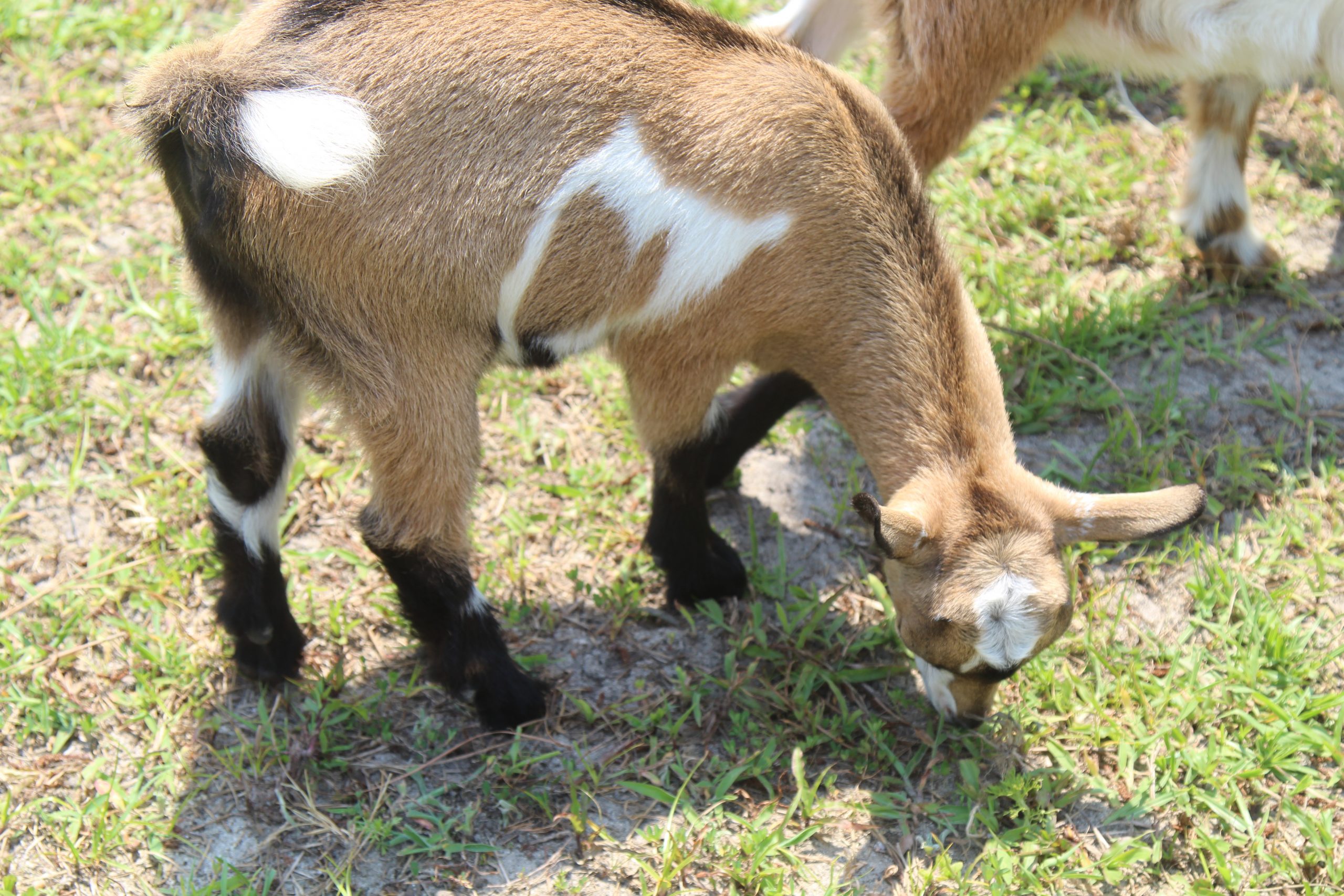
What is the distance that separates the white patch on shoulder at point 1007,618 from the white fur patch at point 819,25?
234 centimetres

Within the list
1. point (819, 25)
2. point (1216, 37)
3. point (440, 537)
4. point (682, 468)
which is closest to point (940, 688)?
point (682, 468)

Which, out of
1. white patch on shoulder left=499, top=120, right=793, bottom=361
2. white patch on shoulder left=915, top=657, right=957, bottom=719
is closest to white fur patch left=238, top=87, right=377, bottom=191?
white patch on shoulder left=499, top=120, right=793, bottom=361

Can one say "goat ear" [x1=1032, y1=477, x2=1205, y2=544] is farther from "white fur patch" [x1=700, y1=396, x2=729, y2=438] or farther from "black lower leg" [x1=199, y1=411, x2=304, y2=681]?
"black lower leg" [x1=199, y1=411, x2=304, y2=681]

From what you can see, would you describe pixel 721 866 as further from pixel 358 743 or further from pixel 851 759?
pixel 358 743

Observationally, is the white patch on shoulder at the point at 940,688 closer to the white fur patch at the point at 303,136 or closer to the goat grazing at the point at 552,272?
the goat grazing at the point at 552,272

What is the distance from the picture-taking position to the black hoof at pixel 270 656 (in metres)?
3.64

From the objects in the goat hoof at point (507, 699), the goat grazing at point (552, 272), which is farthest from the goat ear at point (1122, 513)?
the goat hoof at point (507, 699)

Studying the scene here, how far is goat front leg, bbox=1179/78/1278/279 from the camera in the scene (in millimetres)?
4805

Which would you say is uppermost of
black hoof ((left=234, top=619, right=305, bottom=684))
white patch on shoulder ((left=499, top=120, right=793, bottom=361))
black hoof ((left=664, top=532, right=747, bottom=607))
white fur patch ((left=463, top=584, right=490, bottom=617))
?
white patch on shoulder ((left=499, top=120, right=793, bottom=361))

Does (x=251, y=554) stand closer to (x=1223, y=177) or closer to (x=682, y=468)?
(x=682, y=468)

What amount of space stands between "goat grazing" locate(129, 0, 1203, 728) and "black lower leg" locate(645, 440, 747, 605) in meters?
0.14

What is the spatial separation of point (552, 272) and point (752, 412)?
121 cm

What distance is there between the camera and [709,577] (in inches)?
154

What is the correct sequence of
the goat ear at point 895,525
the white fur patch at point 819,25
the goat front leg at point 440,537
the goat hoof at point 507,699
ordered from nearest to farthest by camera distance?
the goat ear at point 895,525
the goat front leg at point 440,537
the goat hoof at point 507,699
the white fur patch at point 819,25
